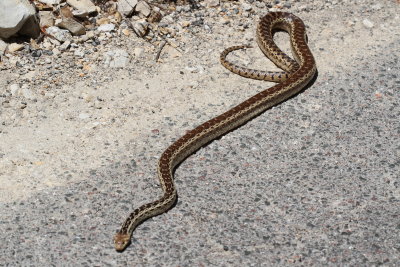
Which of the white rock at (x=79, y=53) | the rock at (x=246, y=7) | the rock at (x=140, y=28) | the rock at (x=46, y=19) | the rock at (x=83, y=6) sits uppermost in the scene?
the rock at (x=246, y=7)

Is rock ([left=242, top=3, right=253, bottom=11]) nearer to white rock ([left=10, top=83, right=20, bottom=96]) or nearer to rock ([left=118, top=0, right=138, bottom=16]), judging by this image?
rock ([left=118, top=0, right=138, bottom=16])

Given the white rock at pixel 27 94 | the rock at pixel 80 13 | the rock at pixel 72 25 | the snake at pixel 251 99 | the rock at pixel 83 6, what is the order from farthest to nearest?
the rock at pixel 83 6 < the rock at pixel 80 13 < the rock at pixel 72 25 < the white rock at pixel 27 94 < the snake at pixel 251 99

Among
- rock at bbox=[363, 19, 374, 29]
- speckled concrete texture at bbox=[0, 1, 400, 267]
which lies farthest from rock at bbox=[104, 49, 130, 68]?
rock at bbox=[363, 19, 374, 29]

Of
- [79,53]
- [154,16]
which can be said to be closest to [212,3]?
[154,16]

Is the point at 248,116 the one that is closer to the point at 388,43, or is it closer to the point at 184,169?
the point at 184,169

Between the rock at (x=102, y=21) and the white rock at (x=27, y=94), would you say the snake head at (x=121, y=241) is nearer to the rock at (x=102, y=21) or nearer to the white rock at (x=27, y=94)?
the white rock at (x=27, y=94)

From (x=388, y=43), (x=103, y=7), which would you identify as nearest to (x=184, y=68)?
(x=103, y=7)

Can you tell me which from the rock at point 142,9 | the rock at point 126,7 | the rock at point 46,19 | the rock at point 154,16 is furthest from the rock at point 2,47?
the rock at point 154,16
